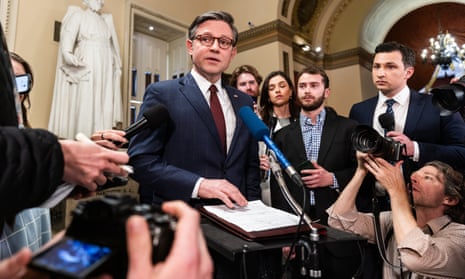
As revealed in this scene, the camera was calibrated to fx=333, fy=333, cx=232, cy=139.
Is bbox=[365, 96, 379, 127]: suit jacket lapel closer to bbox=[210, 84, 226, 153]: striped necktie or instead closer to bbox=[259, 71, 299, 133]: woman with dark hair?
bbox=[259, 71, 299, 133]: woman with dark hair

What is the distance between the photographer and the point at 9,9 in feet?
12.7

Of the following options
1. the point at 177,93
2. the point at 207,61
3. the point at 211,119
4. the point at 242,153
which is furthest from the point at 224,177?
the point at 207,61

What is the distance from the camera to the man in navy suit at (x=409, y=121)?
1.78 meters

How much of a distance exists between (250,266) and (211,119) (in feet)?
1.99

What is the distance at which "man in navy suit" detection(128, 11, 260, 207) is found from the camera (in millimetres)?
1228

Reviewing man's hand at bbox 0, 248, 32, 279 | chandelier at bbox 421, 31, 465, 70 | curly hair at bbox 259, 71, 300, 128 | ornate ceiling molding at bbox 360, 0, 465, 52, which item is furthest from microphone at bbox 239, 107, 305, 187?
chandelier at bbox 421, 31, 465, 70

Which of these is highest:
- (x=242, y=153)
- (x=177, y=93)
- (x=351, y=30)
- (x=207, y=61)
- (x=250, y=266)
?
(x=351, y=30)

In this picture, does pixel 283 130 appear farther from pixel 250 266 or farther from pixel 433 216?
pixel 250 266

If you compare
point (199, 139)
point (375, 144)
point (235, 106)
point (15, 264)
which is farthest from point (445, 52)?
point (15, 264)

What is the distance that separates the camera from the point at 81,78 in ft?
13.1

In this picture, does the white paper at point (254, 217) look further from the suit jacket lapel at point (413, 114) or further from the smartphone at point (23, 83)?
the suit jacket lapel at point (413, 114)

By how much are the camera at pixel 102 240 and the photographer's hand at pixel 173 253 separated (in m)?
0.01

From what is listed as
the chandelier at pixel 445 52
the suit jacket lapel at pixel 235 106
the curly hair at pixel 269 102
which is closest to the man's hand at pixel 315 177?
the suit jacket lapel at pixel 235 106

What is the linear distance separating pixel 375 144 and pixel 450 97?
38cm
